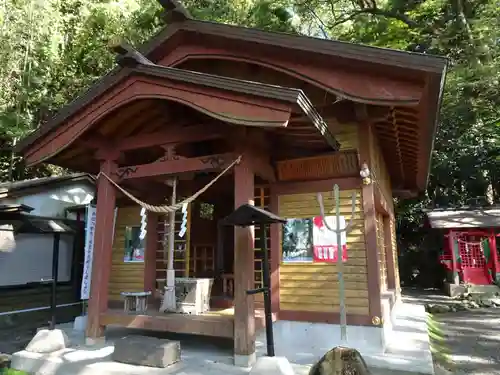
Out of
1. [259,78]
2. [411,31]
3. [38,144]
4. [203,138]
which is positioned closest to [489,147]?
[411,31]

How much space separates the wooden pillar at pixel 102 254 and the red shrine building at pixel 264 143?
0.02m

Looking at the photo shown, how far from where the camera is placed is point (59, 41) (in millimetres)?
12453

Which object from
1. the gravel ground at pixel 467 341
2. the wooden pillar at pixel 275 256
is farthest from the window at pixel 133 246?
the gravel ground at pixel 467 341

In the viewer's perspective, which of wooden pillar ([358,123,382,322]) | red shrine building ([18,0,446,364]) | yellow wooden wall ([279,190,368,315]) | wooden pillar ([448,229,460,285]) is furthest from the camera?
wooden pillar ([448,229,460,285])

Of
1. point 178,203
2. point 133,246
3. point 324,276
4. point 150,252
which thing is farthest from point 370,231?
point 133,246

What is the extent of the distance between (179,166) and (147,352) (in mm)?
2748

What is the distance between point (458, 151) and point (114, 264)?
63.5ft

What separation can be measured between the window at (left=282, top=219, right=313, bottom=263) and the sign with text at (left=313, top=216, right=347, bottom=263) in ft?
0.35

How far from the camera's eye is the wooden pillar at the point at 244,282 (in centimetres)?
517

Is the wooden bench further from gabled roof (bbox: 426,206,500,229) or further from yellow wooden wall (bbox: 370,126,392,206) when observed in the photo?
gabled roof (bbox: 426,206,500,229)

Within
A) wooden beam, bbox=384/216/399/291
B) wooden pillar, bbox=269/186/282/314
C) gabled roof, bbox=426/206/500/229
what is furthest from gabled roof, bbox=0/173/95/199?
gabled roof, bbox=426/206/500/229

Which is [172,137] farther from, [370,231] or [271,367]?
[271,367]

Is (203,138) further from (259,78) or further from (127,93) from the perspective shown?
(259,78)

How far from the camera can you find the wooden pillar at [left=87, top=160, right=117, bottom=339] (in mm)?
6270
